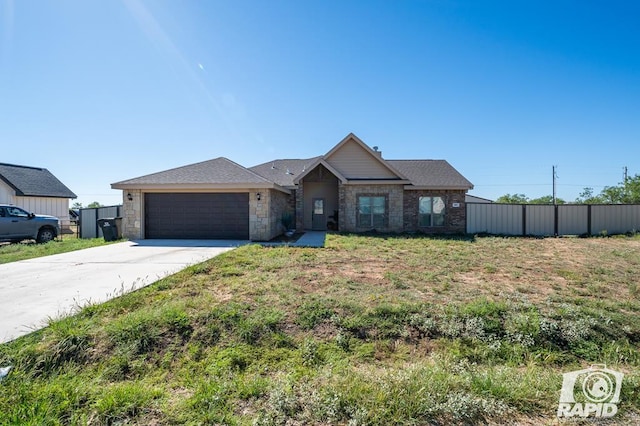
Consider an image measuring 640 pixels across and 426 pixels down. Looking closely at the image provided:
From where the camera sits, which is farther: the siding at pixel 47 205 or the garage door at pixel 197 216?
the siding at pixel 47 205

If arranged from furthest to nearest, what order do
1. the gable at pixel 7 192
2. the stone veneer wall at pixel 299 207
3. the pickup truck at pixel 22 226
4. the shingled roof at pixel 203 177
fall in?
the gable at pixel 7 192
the stone veneer wall at pixel 299 207
the shingled roof at pixel 203 177
the pickup truck at pixel 22 226

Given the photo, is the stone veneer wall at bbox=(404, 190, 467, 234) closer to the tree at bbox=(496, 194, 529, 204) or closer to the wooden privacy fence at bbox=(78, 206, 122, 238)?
the wooden privacy fence at bbox=(78, 206, 122, 238)

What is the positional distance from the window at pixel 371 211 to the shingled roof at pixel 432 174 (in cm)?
216

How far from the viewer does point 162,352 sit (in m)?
3.50

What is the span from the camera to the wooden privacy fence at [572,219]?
16.0 m

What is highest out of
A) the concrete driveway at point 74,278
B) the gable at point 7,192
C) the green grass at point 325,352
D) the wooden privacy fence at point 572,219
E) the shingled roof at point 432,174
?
the shingled roof at point 432,174

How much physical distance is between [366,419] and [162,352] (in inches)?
101

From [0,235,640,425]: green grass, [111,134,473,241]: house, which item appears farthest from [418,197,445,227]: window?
[0,235,640,425]: green grass

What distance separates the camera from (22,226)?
12.4 m

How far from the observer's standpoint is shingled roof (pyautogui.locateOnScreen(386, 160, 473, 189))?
16062mm

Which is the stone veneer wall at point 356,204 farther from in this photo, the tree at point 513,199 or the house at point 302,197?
the tree at point 513,199

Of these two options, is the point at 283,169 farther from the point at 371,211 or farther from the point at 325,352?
the point at 325,352

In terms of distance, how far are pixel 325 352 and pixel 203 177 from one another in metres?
11.6

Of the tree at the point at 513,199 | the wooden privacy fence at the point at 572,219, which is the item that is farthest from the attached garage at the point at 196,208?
the tree at the point at 513,199
